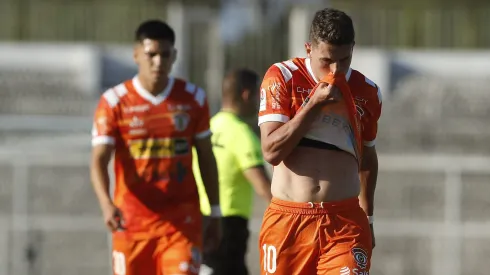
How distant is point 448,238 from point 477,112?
12.4m

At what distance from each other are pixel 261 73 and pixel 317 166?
22.2 meters

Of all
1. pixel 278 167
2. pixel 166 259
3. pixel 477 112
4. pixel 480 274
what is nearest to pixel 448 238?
pixel 480 274

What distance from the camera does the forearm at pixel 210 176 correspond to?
19.2ft

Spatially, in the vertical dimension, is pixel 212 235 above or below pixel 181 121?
below

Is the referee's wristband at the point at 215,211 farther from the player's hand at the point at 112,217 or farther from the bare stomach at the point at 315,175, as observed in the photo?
the bare stomach at the point at 315,175

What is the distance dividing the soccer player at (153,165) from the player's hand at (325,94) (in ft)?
5.59

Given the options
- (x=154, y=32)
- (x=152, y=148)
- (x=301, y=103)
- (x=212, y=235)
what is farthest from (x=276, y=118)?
(x=212, y=235)

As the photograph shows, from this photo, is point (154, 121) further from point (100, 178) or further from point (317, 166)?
point (317, 166)

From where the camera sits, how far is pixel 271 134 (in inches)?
172

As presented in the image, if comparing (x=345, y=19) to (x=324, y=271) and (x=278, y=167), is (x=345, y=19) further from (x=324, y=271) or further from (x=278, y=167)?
(x=324, y=271)

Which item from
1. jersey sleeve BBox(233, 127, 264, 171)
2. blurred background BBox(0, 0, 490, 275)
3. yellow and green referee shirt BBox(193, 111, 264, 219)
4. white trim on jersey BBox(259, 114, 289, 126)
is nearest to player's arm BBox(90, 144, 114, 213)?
yellow and green referee shirt BBox(193, 111, 264, 219)

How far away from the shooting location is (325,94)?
4.16m

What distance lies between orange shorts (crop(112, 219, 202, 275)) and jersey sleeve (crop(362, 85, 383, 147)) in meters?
1.46

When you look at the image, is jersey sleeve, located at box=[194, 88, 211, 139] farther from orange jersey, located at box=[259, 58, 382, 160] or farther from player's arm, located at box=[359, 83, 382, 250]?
orange jersey, located at box=[259, 58, 382, 160]
